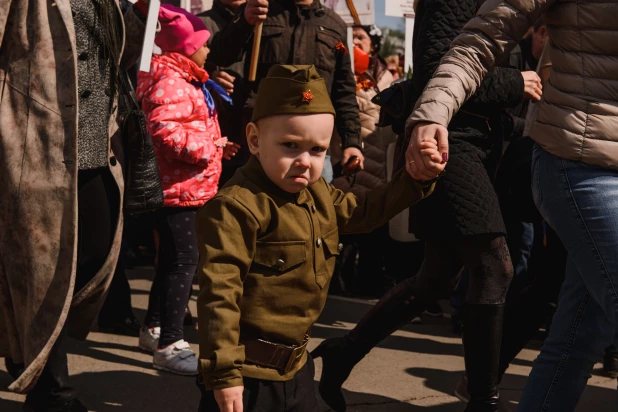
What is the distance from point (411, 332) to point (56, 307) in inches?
112

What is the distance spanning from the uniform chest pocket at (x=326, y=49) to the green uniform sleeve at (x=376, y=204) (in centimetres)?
221

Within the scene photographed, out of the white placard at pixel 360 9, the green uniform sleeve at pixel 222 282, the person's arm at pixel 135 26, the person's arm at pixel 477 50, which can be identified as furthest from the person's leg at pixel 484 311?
the white placard at pixel 360 9

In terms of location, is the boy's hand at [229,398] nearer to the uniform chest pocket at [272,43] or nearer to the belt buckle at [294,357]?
the belt buckle at [294,357]

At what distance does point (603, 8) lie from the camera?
Result: 2.69 metres

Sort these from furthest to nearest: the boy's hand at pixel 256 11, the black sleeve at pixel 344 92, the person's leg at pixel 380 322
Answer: the black sleeve at pixel 344 92, the boy's hand at pixel 256 11, the person's leg at pixel 380 322

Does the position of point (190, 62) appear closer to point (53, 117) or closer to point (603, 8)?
point (53, 117)

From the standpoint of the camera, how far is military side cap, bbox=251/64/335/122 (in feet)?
8.32

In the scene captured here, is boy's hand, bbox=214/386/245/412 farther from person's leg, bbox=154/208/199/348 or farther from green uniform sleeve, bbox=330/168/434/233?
person's leg, bbox=154/208/199/348

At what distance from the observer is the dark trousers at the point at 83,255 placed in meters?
3.50

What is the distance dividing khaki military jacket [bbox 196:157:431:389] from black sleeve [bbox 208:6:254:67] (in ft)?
6.86

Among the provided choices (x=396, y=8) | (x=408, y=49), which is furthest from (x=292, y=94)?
(x=396, y=8)

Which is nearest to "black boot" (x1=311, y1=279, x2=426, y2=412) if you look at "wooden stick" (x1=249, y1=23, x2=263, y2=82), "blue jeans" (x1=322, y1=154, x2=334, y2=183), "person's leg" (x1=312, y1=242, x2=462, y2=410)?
"person's leg" (x1=312, y1=242, x2=462, y2=410)

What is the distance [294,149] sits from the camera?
255cm

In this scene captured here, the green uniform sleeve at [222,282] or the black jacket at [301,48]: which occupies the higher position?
the black jacket at [301,48]
